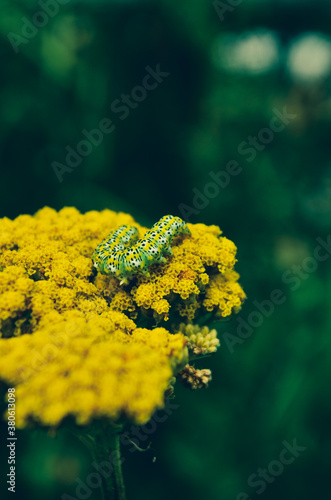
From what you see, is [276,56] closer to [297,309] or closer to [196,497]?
[297,309]

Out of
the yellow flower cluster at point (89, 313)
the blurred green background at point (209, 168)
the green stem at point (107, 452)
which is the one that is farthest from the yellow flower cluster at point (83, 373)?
the blurred green background at point (209, 168)

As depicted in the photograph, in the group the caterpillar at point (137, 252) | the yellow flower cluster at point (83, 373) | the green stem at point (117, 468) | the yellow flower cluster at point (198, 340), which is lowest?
Result: the green stem at point (117, 468)

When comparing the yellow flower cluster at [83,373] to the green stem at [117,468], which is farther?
the green stem at [117,468]

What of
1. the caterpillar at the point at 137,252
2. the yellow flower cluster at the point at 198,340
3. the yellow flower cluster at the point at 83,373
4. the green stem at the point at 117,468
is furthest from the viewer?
the yellow flower cluster at the point at 198,340

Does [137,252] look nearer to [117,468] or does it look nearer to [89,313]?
[89,313]

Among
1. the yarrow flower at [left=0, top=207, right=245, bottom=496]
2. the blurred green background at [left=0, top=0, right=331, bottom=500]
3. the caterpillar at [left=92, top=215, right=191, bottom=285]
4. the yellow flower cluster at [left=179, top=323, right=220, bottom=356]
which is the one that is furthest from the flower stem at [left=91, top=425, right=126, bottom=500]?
the blurred green background at [left=0, top=0, right=331, bottom=500]

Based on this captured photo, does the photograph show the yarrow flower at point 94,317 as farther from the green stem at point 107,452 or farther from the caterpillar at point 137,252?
the green stem at point 107,452
